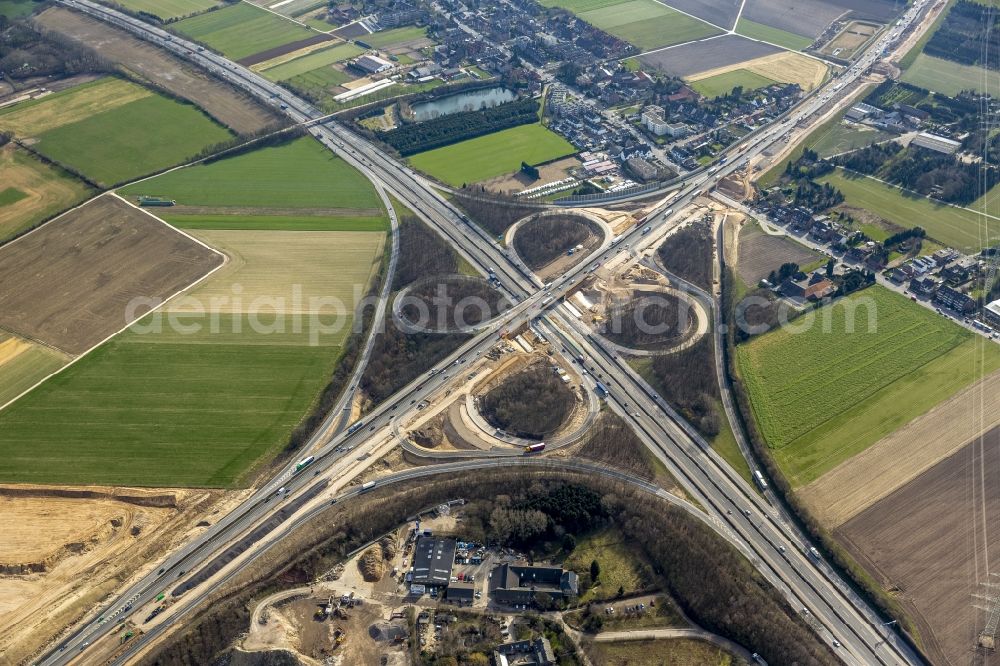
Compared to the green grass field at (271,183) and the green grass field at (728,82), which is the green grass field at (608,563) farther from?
the green grass field at (728,82)

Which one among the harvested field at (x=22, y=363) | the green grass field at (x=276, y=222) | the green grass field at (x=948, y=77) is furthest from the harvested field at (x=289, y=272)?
the green grass field at (x=948, y=77)

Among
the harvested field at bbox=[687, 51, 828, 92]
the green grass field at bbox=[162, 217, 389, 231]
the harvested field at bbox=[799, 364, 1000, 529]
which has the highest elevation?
the harvested field at bbox=[687, 51, 828, 92]

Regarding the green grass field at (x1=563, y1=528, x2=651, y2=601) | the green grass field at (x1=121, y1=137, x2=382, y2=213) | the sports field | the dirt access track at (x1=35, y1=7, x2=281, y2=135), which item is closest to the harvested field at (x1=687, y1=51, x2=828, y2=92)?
the sports field

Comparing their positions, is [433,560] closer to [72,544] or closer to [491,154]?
[72,544]

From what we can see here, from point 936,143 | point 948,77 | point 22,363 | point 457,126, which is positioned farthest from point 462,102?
point 948,77

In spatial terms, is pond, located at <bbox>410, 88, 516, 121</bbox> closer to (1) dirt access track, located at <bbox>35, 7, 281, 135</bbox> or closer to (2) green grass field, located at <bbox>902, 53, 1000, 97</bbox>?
(1) dirt access track, located at <bbox>35, 7, 281, 135</bbox>
